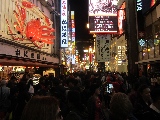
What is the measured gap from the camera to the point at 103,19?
667 inches

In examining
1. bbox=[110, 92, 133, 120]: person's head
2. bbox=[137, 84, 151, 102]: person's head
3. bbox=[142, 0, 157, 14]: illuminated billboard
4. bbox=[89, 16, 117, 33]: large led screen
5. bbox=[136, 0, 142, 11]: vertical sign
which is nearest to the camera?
bbox=[110, 92, 133, 120]: person's head

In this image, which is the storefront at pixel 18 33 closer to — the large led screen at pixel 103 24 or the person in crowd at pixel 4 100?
the person in crowd at pixel 4 100

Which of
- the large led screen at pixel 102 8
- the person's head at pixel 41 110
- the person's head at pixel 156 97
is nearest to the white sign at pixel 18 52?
the large led screen at pixel 102 8

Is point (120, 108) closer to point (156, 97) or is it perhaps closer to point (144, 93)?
point (156, 97)

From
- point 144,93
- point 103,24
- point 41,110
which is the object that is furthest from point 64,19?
point 41,110

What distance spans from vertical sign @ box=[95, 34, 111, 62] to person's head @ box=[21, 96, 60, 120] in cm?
1285

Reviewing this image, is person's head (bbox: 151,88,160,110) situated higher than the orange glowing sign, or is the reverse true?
the orange glowing sign

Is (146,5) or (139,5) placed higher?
(139,5)

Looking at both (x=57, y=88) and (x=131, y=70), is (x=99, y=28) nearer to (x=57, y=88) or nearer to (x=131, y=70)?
(x=57, y=88)

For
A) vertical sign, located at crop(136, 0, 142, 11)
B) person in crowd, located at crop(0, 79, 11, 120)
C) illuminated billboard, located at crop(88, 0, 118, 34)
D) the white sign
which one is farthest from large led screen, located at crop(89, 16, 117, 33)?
vertical sign, located at crop(136, 0, 142, 11)

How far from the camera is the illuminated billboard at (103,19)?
16719 mm

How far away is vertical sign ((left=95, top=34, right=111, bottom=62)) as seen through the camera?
15180 millimetres

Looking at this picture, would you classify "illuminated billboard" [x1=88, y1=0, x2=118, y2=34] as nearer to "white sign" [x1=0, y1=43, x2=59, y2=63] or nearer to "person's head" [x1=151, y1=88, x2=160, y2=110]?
"white sign" [x1=0, y1=43, x2=59, y2=63]

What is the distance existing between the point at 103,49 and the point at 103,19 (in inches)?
108
